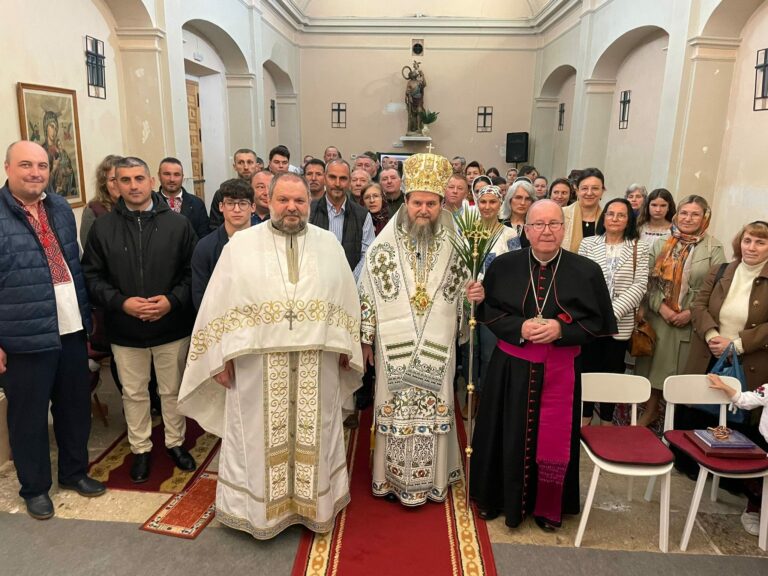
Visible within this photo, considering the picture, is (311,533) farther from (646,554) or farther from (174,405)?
(646,554)

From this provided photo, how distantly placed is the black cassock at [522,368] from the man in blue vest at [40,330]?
2308 mm

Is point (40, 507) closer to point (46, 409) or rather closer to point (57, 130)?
point (46, 409)

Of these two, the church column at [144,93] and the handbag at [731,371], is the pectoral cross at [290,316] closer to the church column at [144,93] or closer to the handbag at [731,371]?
the handbag at [731,371]

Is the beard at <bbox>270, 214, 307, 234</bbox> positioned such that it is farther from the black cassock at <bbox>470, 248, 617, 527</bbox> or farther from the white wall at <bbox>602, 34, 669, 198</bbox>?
the white wall at <bbox>602, 34, 669, 198</bbox>

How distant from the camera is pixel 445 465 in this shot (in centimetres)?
332

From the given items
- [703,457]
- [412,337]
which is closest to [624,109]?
[703,457]

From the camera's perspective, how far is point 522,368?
3008 mm

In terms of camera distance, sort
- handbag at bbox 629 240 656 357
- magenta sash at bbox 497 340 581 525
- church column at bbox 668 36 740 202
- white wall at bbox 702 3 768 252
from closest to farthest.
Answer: magenta sash at bbox 497 340 581 525 < handbag at bbox 629 240 656 357 < white wall at bbox 702 3 768 252 < church column at bbox 668 36 740 202

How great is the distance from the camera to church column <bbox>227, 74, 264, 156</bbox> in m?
9.83

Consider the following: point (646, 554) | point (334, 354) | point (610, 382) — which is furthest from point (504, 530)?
point (334, 354)

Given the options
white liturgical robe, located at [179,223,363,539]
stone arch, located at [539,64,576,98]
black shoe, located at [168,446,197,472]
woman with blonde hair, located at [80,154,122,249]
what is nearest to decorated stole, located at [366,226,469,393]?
white liturgical robe, located at [179,223,363,539]

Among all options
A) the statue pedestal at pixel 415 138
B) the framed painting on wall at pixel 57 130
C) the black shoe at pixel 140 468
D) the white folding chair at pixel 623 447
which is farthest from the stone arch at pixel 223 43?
the white folding chair at pixel 623 447

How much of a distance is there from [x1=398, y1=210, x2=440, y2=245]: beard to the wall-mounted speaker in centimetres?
1026

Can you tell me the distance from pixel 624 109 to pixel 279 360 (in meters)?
8.18
